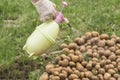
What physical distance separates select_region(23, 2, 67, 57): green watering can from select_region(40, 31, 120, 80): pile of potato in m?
0.15

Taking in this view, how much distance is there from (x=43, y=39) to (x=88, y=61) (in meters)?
0.41

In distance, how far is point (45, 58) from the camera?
3631 millimetres

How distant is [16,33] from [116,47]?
1106 mm

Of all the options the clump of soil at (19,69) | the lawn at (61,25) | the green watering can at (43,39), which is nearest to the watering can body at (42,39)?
the green watering can at (43,39)

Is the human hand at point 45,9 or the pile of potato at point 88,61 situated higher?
the human hand at point 45,9

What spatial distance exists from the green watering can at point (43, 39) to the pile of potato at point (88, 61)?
0.51ft

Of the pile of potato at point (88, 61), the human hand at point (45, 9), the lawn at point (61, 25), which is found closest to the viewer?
the pile of potato at point (88, 61)

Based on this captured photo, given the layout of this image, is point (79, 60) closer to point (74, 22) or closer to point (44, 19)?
point (44, 19)

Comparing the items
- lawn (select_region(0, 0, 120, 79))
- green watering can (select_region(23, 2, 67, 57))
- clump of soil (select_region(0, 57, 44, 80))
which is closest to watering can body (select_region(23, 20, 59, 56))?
green watering can (select_region(23, 2, 67, 57))

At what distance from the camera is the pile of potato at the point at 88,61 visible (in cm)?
316

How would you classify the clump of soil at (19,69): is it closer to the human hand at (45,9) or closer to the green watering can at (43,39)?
the green watering can at (43,39)

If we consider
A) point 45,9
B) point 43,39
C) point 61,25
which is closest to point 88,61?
point 43,39

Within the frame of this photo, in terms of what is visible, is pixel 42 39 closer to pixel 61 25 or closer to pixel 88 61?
pixel 88 61

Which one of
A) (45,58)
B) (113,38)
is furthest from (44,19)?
(113,38)
